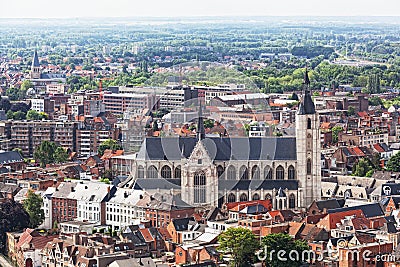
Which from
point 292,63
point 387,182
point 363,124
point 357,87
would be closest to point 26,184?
point 387,182

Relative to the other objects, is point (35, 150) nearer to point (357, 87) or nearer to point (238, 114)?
point (238, 114)

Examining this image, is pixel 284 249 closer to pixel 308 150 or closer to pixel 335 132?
pixel 308 150

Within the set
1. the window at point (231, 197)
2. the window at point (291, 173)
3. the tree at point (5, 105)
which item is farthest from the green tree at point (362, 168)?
the tree at point (5, 105)

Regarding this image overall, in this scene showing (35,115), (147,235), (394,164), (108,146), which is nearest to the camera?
(147,235)

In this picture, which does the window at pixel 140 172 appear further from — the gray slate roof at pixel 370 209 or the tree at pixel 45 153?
the tree at pixel 45 153

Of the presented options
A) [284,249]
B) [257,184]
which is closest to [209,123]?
[257,184]
